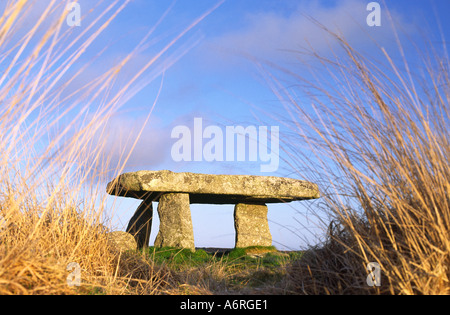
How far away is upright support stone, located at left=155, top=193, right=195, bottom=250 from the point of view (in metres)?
6.84

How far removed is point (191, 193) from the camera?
733 centimetres

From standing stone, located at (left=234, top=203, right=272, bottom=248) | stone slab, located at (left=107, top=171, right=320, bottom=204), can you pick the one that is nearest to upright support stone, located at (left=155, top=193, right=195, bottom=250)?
stone slab, located at (left=107, top=171, right=320, bottom=204)

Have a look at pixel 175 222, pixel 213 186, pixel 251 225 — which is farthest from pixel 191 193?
pixel 251 225

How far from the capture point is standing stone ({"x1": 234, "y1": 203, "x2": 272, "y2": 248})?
7.46 m

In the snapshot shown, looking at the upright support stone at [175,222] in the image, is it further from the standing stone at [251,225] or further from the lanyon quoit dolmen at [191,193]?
the standing stone at [251,225]

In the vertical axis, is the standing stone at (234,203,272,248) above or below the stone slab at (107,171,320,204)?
below

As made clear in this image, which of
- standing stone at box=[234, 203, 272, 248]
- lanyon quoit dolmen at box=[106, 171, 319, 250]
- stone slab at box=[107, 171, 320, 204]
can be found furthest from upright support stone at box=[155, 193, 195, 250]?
standing stone at box=[234, 203, 272, 248]

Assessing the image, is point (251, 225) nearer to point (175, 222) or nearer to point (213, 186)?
point (213, 186)

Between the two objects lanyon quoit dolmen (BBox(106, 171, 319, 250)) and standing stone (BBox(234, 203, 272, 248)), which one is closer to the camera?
lanyon quoit dolmen (BBox(106, 171, 319, 250))

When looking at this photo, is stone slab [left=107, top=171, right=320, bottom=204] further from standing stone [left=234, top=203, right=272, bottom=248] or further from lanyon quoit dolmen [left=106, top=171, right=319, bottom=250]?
standing stone [left=234, top=203, right=272, bottom=248]

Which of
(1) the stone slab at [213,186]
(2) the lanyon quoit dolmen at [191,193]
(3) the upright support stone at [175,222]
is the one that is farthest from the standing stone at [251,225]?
(3) the upright support stone at [175,222]

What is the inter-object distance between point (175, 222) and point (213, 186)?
855 mm
